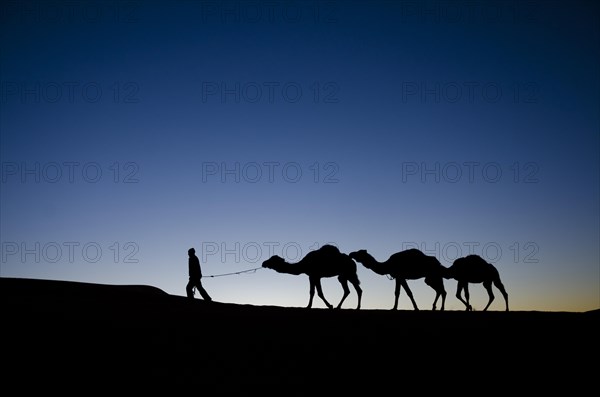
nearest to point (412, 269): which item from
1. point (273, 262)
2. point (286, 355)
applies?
point (273, 262)

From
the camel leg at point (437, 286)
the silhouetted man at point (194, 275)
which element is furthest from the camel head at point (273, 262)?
the camel leg at point (437, 286)

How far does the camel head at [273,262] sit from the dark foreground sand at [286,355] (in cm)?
841

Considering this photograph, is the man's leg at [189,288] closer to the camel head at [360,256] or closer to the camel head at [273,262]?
the camel head at [273,262]

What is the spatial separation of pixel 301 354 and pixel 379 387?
5.09 feet

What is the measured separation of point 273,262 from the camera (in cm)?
1911

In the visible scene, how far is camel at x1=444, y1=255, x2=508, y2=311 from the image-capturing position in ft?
65.3

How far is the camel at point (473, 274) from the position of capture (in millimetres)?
19908

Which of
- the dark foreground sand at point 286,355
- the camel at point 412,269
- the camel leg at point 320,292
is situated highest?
the camel at point 412,269

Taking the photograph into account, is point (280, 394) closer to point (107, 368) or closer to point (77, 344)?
point (107, 368)

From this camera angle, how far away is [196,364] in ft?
24.0

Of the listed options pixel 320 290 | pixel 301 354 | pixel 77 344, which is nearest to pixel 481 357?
pixel 301 354

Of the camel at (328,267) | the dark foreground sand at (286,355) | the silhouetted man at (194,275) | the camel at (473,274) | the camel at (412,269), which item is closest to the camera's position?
the dark foreground sand at (286,355)

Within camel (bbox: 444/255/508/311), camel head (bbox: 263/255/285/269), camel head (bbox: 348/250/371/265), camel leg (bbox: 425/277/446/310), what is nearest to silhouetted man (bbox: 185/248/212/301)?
camel head (bbox: 263/255/285/269)

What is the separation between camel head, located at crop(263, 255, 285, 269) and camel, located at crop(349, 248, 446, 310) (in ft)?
10.2
